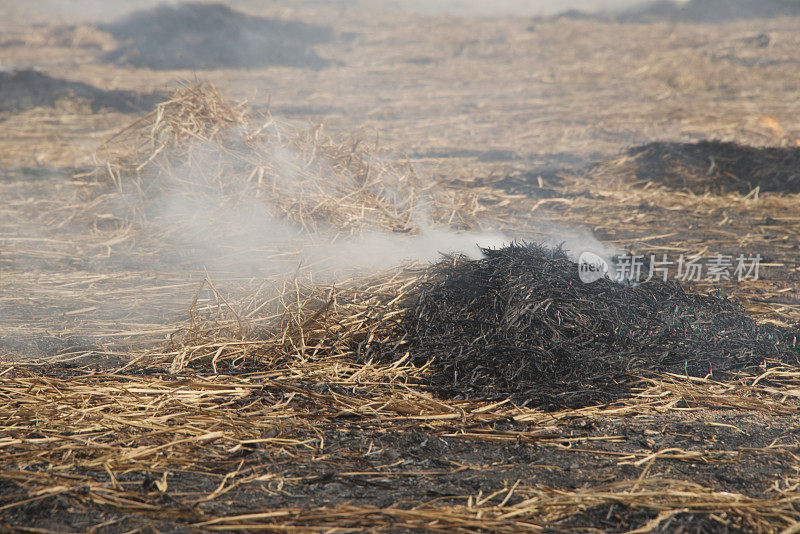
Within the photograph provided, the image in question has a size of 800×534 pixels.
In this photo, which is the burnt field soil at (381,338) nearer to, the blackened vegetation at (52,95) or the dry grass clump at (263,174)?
the dry grass clump at (263,174)

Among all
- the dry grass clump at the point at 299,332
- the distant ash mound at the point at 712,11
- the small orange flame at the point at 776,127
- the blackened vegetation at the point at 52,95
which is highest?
the distant ash mound at the point at 712,11

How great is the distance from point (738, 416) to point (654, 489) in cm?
79

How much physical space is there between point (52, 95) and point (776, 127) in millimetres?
10800

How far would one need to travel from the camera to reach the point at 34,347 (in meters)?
2.87

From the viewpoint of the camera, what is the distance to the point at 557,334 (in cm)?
272

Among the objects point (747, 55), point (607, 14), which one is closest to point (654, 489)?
point (747, 55)

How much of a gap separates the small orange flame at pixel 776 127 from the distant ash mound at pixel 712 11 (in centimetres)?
1066

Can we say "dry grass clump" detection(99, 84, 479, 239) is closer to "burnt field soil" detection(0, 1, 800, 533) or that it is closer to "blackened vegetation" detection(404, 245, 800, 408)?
"burnt field soil" detection(0, 1, 800, 533)

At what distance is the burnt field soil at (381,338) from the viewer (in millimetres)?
1884

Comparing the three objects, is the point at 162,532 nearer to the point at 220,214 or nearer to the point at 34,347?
the point at 34,347

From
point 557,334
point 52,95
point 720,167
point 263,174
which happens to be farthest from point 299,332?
point 52,95

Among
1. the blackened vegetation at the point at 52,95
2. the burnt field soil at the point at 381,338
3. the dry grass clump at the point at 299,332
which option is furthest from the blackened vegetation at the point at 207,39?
the dry grass clump at the point at 299,332

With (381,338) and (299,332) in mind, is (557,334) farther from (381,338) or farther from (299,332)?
(299,332)

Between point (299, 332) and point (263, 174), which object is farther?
point (263, 174)
